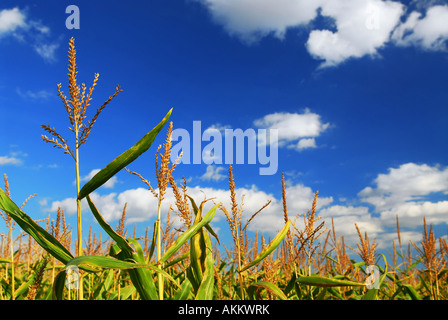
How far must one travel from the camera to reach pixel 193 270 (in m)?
1.88

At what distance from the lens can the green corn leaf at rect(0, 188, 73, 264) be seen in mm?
1517

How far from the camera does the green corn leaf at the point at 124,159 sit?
1.46 meters

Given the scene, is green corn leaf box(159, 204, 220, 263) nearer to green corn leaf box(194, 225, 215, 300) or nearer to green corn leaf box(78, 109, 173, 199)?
green corn leaf box(194, 225, 215, 300)

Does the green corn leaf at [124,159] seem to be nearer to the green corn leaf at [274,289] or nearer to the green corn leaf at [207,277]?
the green corn leaf at [207,277]

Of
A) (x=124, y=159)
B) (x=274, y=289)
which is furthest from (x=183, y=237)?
(x=274, y=289)

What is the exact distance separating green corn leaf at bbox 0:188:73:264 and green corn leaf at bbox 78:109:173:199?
26 cm

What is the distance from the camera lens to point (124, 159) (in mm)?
1466

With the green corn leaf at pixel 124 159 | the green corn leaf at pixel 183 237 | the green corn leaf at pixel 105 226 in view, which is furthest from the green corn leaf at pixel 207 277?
the green corn leaf at pixel 124 159

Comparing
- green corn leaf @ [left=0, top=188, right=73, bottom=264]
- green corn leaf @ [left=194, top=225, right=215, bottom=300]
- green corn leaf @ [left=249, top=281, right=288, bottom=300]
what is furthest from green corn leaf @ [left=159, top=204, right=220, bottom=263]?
green corn leaf @ [left=249, top=281, right=288, bottom=300]
